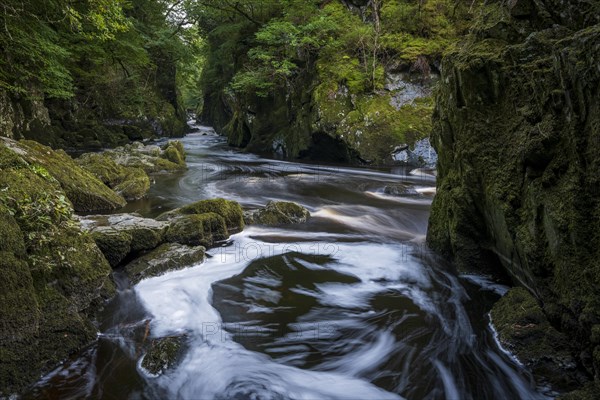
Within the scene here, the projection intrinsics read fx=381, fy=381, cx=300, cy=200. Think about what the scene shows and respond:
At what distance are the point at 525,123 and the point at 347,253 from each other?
3.31 m

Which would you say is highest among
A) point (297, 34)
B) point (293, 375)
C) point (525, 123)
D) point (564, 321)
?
point (297, 34)

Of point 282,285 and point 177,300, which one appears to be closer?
point 177,300

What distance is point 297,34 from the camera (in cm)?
1614

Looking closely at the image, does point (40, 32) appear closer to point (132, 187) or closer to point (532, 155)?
point (132, 187)

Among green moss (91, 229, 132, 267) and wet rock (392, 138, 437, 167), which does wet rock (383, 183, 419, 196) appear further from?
green moss (91, 229, 132, 267)

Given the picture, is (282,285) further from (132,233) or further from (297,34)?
(297,34)

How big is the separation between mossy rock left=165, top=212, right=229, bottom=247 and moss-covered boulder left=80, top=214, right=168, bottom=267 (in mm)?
169

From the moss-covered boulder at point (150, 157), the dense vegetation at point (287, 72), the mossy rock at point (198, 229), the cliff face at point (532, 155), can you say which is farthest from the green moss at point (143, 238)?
the moss-covered boulder at point (150, 157)

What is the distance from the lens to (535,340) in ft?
10.8

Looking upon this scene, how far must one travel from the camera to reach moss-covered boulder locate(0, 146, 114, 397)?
2896mm

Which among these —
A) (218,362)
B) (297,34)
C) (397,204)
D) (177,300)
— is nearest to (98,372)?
(218,362)

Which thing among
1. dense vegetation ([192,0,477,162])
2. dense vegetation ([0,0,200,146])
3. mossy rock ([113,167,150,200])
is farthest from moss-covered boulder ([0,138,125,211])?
dense vegetation ([192,0,477,162])

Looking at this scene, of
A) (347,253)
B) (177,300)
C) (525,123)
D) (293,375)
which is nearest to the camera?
(293,375)

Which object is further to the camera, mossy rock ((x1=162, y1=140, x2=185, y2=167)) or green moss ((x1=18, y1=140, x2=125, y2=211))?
mossy rock ((x1=162, y1=140, x2=185, y2=167))
